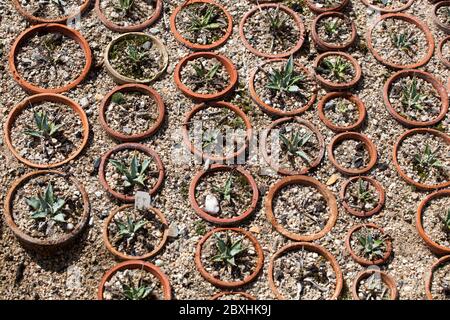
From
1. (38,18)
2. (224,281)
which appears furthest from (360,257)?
(38,18)

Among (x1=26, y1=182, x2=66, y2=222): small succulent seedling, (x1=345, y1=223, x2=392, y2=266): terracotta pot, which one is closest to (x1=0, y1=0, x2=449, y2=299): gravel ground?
(x1=345, y1=223, x2=392, y2=266): terracotta pot

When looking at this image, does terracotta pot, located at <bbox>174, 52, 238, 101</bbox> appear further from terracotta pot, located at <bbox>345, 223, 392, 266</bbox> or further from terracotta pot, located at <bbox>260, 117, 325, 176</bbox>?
terracotta pot, located at <bbox>345, 223, 392, 266</bbox>

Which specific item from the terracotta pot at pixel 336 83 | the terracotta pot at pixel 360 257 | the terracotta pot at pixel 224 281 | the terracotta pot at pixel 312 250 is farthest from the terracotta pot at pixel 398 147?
the terracotta pot at pixel 224 281

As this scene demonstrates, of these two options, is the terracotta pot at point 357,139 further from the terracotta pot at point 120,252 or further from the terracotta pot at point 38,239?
the terracotta pot at point 38,239

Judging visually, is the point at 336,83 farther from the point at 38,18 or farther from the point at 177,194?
the point at 38,18

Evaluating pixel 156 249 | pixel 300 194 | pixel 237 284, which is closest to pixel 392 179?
pixel 300 194

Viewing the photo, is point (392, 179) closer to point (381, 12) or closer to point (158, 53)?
point (381, 12)
